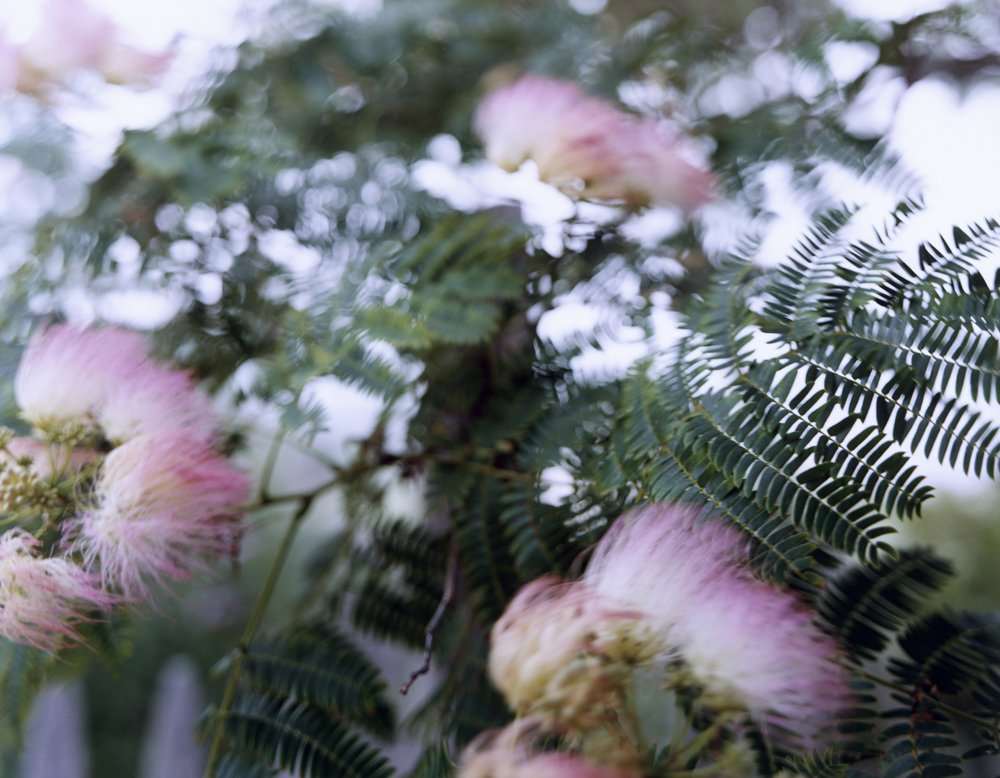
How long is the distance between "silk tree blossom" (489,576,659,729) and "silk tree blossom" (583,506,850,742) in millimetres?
13

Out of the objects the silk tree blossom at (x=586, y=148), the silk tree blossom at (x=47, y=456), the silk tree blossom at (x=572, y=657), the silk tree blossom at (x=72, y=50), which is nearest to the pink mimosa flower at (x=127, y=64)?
the silk tree blossom at (x=72, y=50)

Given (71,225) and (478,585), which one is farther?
(71,225)

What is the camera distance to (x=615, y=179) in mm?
561

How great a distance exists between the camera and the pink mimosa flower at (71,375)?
45 centimetres

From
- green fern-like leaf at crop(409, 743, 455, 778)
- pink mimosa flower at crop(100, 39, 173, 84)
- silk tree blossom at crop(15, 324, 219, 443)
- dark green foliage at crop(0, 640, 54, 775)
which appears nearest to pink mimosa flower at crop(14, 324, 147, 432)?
silk tree blossom at crop(15, 324, 219, 443)

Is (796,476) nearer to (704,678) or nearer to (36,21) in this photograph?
(704,678)

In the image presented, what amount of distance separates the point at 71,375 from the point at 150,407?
44 millimetres

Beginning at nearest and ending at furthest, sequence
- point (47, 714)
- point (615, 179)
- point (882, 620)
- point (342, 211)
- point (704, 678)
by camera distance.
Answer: point (704, 678) → point (882, 620) → point (615, 179) → point (342, 211) → point (47, 714)

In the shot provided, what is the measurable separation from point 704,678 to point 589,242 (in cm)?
36

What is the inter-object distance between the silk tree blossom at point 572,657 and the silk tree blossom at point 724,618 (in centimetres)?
1

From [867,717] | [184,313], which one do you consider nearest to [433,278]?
[184,313]

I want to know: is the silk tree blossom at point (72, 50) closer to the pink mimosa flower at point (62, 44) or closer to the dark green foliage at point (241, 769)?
the pink mimosa flower at point (62, 44)

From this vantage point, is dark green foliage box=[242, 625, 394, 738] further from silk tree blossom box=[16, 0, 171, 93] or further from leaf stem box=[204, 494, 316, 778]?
silk tree blossom box=[16, 0, 171, 93]

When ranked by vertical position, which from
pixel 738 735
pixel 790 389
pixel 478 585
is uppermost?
pixel 790 389
